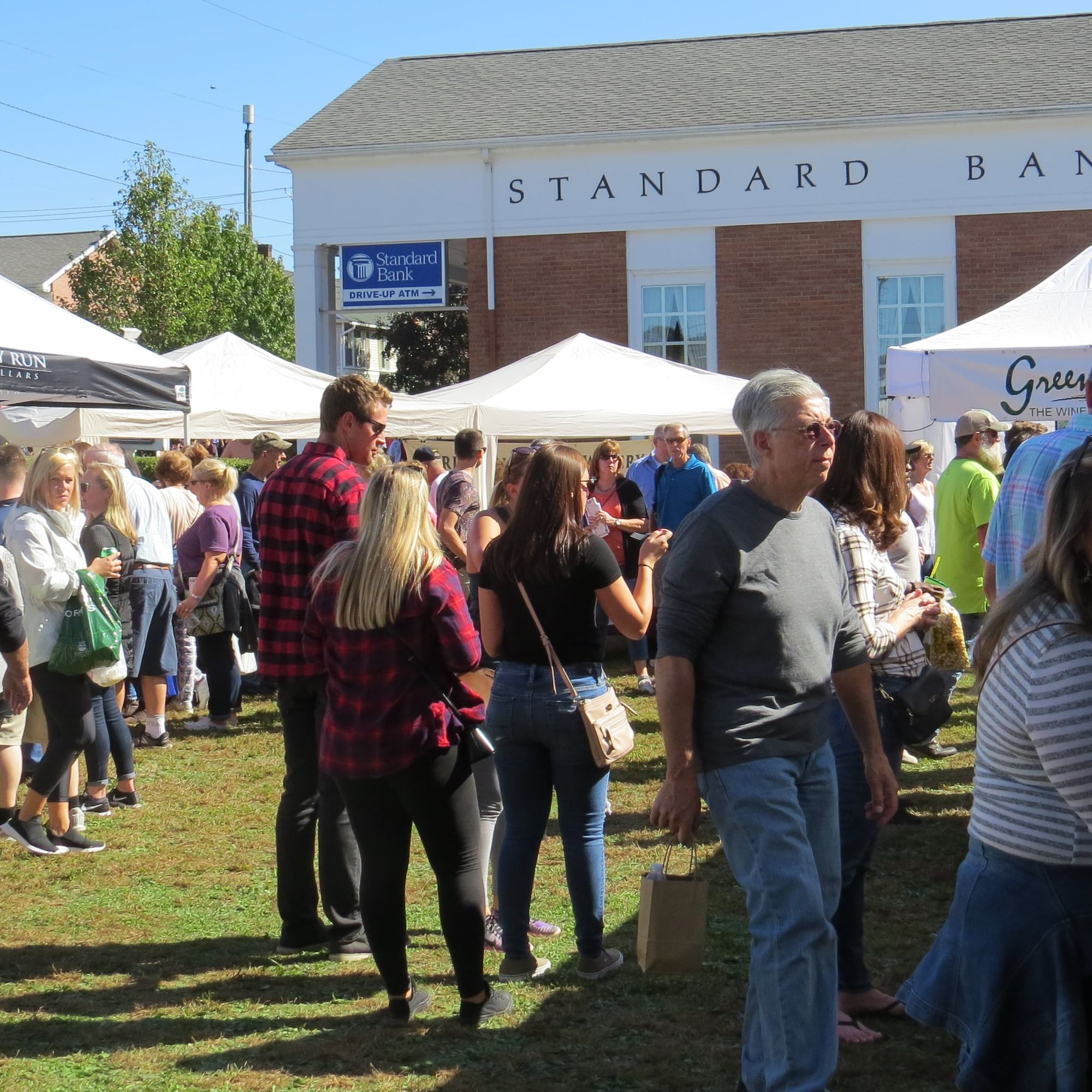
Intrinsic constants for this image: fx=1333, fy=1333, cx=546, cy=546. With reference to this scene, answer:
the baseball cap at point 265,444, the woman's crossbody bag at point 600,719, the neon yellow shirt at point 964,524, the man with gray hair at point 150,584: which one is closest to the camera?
the woman's crossbody bag at point 600,719

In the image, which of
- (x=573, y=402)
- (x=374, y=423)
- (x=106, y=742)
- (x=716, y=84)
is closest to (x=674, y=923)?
(x=374, y=423)

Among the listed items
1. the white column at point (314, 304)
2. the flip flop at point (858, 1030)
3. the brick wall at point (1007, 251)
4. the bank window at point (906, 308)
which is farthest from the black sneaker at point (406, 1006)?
the white column at point (314, 304)

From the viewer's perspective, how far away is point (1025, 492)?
4699 mm

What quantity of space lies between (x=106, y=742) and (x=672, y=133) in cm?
1512

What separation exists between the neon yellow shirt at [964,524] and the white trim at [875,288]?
1118 centimetres

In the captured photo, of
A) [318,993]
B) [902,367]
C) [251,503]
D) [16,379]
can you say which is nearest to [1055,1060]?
[318,993]

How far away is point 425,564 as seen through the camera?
4.13 metres

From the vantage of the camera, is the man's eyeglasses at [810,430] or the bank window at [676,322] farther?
the bank window at [676,322]

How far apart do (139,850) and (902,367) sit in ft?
16.4

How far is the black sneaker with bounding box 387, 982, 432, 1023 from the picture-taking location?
14.5 feet

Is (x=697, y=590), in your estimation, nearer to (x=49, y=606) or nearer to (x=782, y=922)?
(x=782, y=922)

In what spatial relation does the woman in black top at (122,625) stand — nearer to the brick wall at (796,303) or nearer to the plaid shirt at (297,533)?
the plaid shirt at (297,533)

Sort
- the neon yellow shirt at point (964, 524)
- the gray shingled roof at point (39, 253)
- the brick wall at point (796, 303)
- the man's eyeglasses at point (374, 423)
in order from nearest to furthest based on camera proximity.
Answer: the man's eyeglasses at point (374, 423) < the neon yellow shirt at point (964, 524) < the brick wall at point (796, 303) < the gray shingled roof at point (39, 253)

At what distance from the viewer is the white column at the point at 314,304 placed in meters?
20.9
